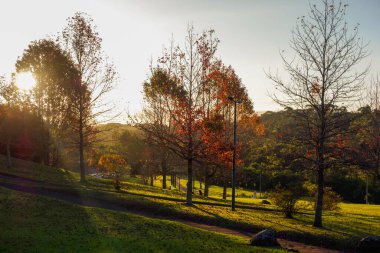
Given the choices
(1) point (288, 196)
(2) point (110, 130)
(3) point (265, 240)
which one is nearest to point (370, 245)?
(3) point (265, 240)

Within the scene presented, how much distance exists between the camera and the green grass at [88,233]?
14828mm

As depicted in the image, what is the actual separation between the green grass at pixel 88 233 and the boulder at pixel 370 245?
18.5ft

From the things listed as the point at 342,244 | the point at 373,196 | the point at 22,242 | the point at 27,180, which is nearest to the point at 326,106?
the point at 342,244

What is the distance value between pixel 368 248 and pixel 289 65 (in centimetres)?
1245

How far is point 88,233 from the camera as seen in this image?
16.8 metres

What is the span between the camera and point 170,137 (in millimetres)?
31391

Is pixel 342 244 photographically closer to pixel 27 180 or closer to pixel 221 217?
pixel 221 217

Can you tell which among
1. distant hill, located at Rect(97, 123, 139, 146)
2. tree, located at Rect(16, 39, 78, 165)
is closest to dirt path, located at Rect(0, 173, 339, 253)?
distant hill, located at Rect(97, 123, 139, 146)

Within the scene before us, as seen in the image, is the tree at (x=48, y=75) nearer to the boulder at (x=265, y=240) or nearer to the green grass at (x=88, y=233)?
the green grass at (x=88, y=233)

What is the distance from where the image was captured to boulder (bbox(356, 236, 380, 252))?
18.2 metres

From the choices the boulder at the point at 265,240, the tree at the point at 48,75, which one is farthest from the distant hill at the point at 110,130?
the boulder at the point at 265,240

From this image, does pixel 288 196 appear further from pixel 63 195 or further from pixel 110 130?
pixel 110 130

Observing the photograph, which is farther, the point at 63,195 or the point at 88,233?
the point at 63,195

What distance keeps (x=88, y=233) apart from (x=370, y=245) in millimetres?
14802
